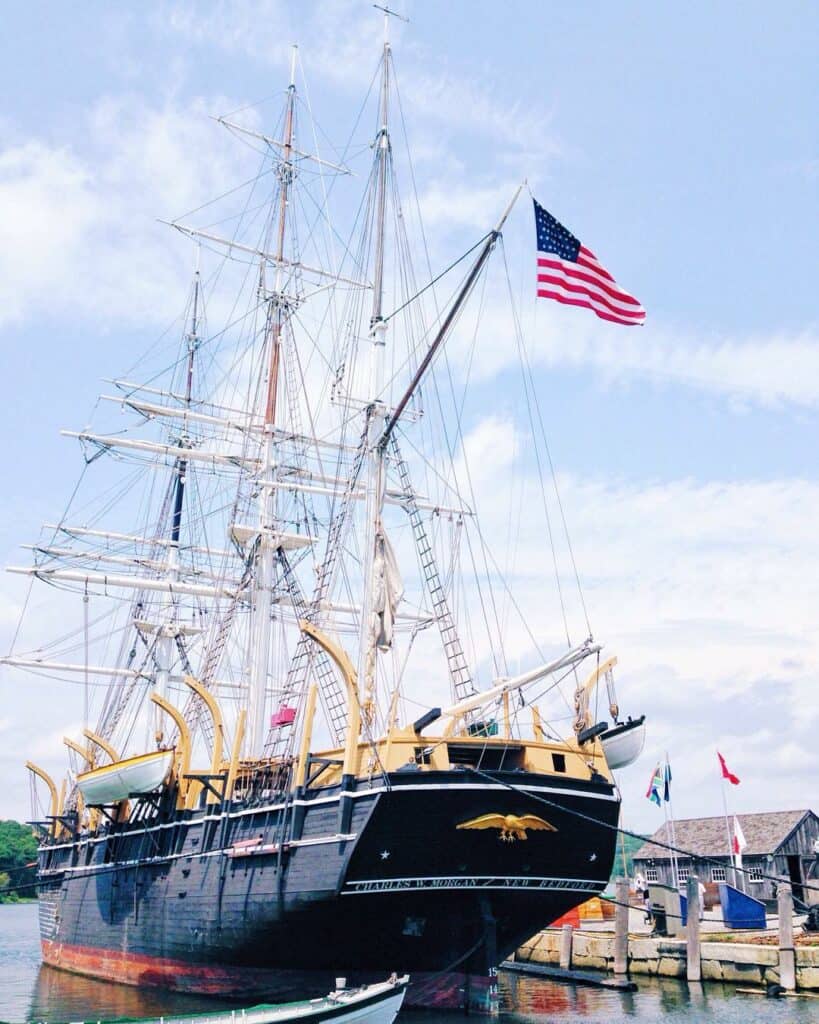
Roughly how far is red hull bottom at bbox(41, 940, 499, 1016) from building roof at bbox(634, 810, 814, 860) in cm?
2112

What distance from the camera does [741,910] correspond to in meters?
31.0

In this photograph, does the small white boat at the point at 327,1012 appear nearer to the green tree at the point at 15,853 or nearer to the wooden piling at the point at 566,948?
the wooden piling at the point at 566,948

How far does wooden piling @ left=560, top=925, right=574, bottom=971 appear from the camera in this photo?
31.7m

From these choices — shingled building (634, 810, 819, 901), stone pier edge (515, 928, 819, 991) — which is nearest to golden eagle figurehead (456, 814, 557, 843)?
stone pier edge (515, 928, 819, 991)

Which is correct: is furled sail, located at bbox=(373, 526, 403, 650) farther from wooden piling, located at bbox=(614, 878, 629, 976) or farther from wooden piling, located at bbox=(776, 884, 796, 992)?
wooden piling, located at bbox=(776, 884, 796, 992)

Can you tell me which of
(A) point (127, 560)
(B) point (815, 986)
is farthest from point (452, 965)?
(A) point (127, 560)

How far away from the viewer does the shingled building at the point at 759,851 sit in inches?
1602

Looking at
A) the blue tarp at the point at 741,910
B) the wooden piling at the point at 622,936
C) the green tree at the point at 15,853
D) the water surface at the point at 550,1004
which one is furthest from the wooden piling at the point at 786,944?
the green tree at the point at 15,853

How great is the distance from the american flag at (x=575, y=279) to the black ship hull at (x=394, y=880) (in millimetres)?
9974

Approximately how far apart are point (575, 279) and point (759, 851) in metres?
29.5

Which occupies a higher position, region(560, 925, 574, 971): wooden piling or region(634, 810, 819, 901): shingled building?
region(634, 810, 819, 901): shingled building

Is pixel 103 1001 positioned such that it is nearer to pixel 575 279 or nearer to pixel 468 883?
pixel 468 883

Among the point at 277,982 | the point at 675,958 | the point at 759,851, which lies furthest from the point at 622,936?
the point at 759,851

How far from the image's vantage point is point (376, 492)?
2758 cm
